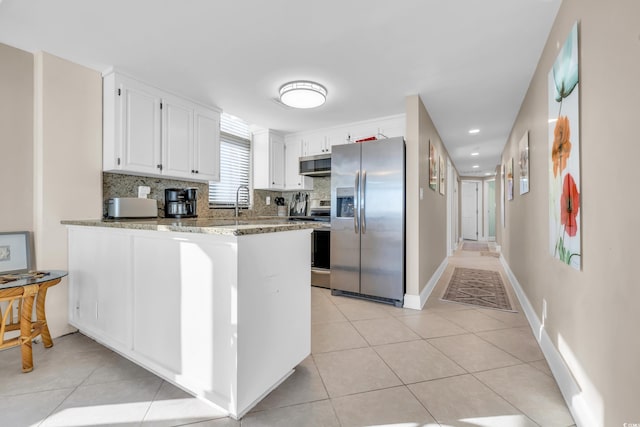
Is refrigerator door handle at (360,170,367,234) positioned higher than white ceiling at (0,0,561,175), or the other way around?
white ceiling at (0,0,561,175)

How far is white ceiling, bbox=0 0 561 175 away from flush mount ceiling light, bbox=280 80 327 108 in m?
0.08

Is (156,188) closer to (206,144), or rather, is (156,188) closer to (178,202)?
(178,202)

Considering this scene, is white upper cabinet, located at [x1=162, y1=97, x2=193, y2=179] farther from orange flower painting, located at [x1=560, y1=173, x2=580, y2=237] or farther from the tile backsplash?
orange flower painting, located at [x1=560, y1=173, x2=580, y2=237]

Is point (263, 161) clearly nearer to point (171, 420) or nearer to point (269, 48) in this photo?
point (269, 48)

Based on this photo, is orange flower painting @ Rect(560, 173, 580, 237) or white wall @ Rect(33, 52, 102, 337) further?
white wall @ Rect(33, 52, 102, 337)

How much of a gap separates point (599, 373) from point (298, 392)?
4.77 feet

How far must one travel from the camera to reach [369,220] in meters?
3.40

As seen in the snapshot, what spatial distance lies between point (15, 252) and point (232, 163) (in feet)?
8.28

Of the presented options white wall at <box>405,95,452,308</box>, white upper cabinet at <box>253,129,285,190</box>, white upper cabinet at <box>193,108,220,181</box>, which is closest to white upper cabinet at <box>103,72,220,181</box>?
white upper cabinet at <box>193,108,220,181</box>

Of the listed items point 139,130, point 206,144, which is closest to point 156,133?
point 139,130

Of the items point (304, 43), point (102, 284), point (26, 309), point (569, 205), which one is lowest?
point (26, 309)

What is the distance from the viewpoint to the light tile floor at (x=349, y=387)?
1.48 meters

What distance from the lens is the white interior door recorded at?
10102 mm

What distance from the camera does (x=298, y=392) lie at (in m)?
1.69
